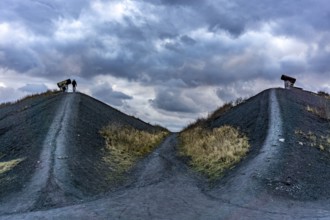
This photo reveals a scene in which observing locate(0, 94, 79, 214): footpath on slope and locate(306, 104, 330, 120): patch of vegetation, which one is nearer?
locate(0, 94, 79, 214): footpath on slope

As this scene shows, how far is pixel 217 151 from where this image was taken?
24.1m

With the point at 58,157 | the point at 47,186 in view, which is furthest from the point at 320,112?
the point at 47,186

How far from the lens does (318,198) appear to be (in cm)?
1625

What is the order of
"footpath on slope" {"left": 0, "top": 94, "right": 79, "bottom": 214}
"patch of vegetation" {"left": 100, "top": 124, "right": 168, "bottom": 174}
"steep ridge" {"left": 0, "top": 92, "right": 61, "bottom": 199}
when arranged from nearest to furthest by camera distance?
"footpath on slope" {"left": 0, "top": 94, "right": 79, "bottom": 214}
"steep ridge" {"left": 0, "top": 92, "right": 61, "bottom": 199}
"patch of vegetation" {"left": 100, "top": 124, "right": 168, "bottom": 174}

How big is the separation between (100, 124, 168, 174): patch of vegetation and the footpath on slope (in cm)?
311

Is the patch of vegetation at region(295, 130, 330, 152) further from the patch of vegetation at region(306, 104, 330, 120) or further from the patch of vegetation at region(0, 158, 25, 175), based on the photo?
the patch of vegetation at region(0, 158, 25, 175)

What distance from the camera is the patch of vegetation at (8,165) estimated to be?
2213cm

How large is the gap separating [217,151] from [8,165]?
454 inches

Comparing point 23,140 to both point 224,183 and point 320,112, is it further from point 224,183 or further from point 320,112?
point 320,112

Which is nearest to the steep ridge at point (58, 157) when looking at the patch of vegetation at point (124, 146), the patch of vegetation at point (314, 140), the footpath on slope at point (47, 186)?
the footpath on slope at point (47, 186)

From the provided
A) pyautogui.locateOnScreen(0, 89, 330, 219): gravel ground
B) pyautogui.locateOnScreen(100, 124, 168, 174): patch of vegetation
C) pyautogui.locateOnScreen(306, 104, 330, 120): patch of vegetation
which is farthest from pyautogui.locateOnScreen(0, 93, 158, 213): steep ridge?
pyautogui.locateOnScreen(306, 104, 330, 120): patch of vegetation

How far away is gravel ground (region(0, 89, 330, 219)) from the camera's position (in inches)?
559

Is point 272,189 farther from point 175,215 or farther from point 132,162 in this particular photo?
point 132,162

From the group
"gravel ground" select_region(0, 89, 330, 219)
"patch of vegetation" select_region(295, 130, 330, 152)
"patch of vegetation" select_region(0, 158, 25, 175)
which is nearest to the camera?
"gravel ground" select_region(0, 89, 330, 219)
